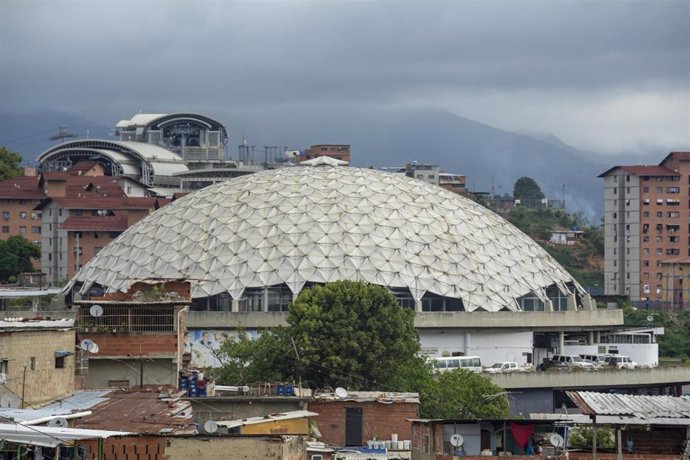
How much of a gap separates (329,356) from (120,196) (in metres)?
95.9

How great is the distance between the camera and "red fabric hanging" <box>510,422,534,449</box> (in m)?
52.7

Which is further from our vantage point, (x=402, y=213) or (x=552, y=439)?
(x=402, y=213)

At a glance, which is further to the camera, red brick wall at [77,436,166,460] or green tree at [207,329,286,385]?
green tree at [207,329,286,385]

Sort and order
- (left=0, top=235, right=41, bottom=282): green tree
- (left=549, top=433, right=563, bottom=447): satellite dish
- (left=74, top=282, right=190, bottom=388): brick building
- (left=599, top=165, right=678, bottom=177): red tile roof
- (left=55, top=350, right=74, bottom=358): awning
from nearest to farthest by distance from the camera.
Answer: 1. (left=549, top=433, right=563, bottom=447): satellite dish
2. (left=55, top=350, right=74, bottom=358): awning
3. (left=74, top=282, right=190, bottom=388): brick building
4. (left=0, top=235, right=41, bottom=282): green tree
5. (left=599, top=165, right=678, bottom=177): red tile roof

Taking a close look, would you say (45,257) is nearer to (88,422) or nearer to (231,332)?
(231,332)

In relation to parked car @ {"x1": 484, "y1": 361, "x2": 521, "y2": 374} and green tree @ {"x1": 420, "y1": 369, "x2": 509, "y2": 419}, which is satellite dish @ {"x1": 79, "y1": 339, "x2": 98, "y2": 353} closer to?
green tree @ {"x1": 420, "y1": 369, "x2": 509, "y2": 419}

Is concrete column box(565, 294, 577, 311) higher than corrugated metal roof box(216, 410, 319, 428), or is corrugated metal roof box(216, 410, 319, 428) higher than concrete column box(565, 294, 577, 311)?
concrete column box(565, 294, 577, 311)

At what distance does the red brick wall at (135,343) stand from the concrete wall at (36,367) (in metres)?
5.75

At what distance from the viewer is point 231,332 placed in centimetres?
10138

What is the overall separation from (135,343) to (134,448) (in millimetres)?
16419

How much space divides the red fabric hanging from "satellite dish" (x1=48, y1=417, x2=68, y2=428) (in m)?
12.8

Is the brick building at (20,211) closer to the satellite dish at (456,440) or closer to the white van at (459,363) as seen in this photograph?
the white van at (459,363)

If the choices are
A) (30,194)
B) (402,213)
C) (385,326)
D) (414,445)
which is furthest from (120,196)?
(414,445)

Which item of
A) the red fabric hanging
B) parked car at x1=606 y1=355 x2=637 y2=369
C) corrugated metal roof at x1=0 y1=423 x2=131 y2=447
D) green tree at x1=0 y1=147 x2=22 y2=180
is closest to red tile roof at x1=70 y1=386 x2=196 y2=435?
corrugated metal roof at x1=0 y1=423 x2=131 y2=447
